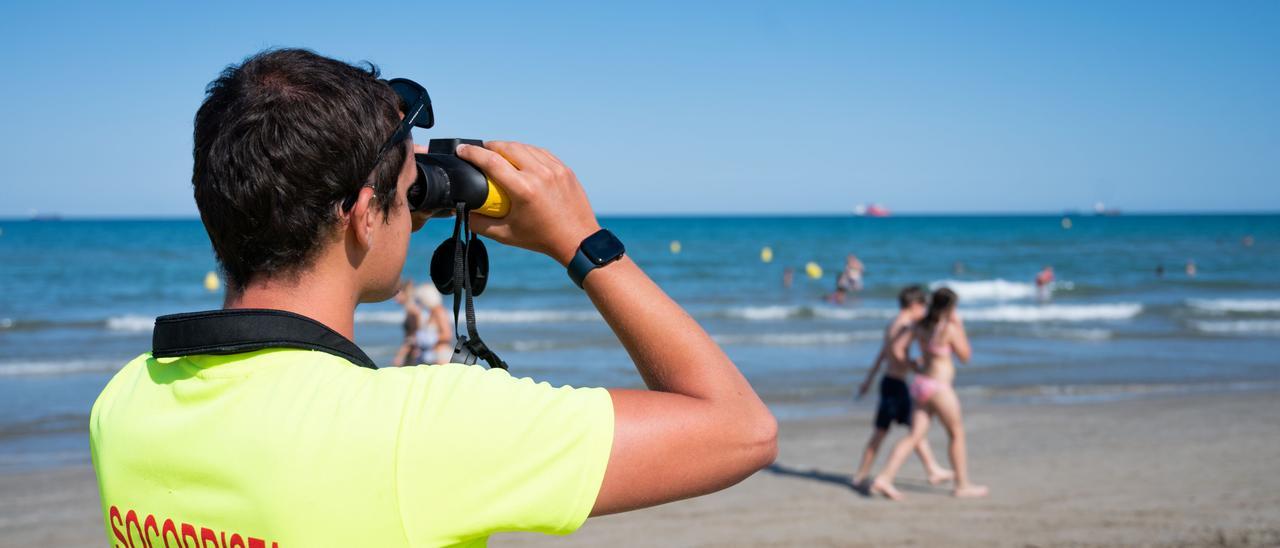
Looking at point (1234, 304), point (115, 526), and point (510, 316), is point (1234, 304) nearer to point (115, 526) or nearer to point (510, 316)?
point (510, 316)

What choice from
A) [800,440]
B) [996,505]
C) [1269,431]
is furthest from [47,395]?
[1269,431]

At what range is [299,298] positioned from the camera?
117 centimetres

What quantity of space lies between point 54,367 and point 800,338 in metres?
11.6

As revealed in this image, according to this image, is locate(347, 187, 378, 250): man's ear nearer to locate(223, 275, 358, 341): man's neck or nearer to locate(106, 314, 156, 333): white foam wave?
locate(223, 275, 358, 341): man's neck

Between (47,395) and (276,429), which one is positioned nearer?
(276,429)

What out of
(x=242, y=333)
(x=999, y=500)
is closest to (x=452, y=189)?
(x=242, y=333)

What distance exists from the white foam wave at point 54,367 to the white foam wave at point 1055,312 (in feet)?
53.1

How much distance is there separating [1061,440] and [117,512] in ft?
30.6

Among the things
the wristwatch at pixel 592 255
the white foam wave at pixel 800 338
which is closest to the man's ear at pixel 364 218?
the wristwatch at pixel 592 255

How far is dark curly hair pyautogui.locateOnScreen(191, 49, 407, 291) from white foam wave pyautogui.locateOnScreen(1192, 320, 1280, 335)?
1986 cm

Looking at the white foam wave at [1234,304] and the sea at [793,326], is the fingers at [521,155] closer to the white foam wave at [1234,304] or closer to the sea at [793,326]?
the sea at [793,326]

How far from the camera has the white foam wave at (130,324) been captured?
759 inches

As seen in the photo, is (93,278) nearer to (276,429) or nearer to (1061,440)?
(1061,440)

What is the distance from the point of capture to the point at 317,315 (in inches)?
46.5
